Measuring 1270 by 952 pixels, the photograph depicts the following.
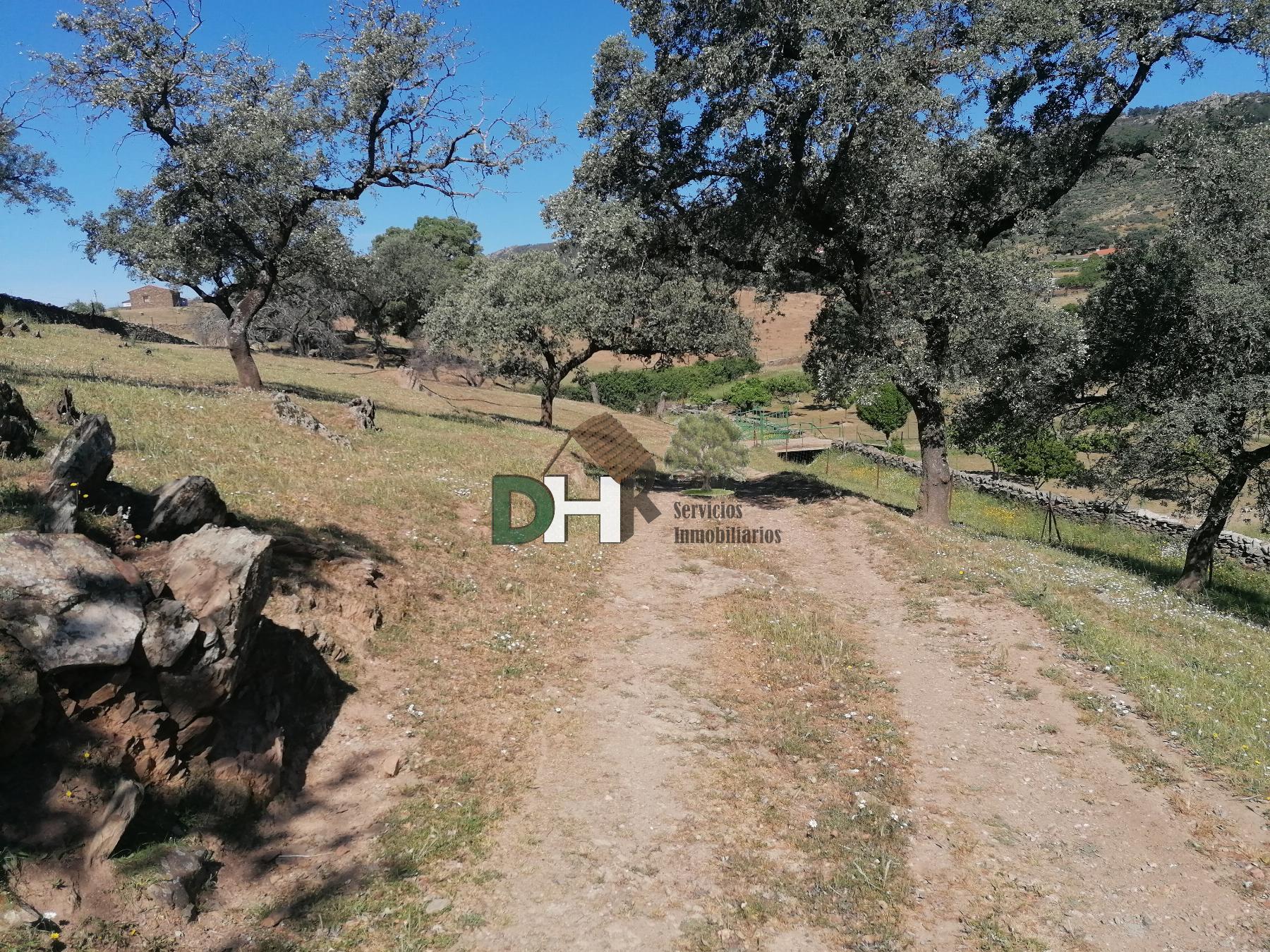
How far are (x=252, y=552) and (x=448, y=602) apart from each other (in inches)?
191

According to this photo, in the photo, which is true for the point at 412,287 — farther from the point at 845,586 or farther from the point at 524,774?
the point at 524,774

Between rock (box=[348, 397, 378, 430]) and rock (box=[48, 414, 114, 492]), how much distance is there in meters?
12.1

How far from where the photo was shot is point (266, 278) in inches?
892

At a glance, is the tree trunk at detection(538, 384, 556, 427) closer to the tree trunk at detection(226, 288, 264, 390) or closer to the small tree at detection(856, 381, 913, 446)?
the tree trunk at detection(226, 288, 264, 390)

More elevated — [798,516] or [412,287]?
[412,287]

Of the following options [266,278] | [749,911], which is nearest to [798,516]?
[749,911]

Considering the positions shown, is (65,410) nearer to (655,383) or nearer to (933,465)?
(933,465)

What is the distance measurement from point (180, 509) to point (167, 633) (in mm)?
2746

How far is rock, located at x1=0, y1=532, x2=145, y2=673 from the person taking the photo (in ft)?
20.8

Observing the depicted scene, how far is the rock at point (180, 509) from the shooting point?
9.11 m

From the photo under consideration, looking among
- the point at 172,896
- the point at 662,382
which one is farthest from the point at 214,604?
the point at 662,382

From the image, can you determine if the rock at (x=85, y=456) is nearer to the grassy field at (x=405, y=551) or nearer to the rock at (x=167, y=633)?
the grassy field at (x=405, y=551)

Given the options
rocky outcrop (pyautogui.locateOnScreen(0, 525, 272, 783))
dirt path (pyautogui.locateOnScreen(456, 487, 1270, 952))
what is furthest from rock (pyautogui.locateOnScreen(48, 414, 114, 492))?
dirt path (pyautogui.locateOnScreen(456, 487, 1270, 952))

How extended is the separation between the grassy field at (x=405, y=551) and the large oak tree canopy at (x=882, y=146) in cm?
789
